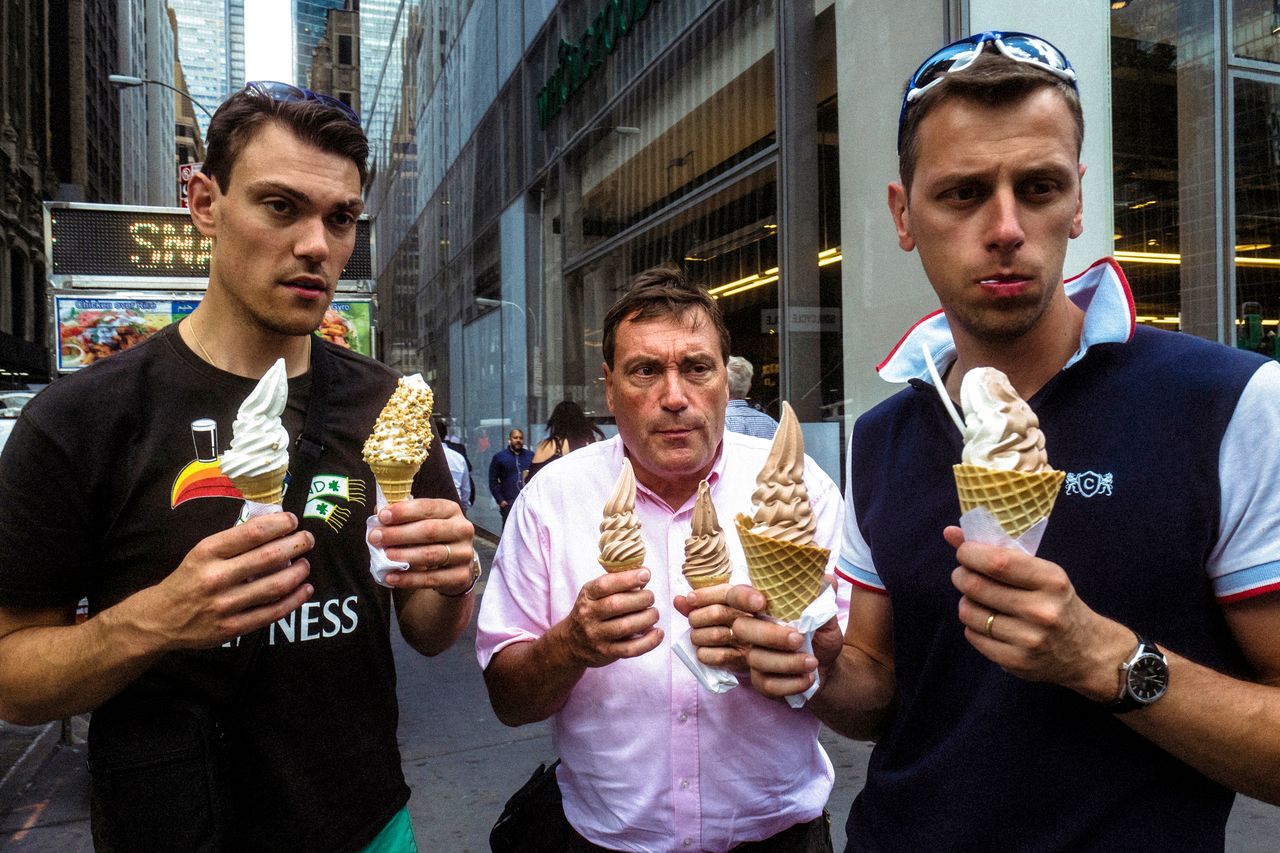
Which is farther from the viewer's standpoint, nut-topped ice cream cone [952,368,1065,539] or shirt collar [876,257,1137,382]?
shirt collar [876,257,1137,382]

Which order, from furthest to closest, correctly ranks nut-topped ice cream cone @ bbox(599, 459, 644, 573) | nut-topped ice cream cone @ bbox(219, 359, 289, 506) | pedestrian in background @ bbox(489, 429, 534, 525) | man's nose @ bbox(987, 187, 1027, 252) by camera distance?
pedestrian in background @ bbox(489, 429, 534, 525) < nut-topped ice cream cone @ bbox(599, 459, 644, 573) < nut-topped ice cream cone @ bbox(219, 359, 289, 506) < man's nose @ bbox(987, 187, 1027, 252)

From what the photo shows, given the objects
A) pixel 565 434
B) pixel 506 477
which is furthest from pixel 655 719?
pixel 506 477

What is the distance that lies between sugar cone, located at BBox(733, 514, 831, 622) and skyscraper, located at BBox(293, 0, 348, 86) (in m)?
131

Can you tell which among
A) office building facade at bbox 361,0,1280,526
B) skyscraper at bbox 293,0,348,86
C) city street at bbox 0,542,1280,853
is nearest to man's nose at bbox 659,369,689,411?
city street at bbox 0,542,1280,853

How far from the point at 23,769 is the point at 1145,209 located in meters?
8.22

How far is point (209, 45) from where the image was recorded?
19100 cm

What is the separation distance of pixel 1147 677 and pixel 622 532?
110 cm

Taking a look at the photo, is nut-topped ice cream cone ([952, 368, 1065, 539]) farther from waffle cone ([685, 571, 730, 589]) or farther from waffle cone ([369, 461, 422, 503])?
waffle cone ([369, 461, 422, 503])

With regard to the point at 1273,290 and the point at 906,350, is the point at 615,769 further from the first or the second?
the point at 1273,290

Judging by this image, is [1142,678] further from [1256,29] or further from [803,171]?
[803,171]

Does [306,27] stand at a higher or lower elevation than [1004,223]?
higher

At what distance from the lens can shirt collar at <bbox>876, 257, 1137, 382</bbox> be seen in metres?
1.70

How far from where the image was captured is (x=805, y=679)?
1.76m

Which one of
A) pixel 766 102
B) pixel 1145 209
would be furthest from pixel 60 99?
pixel 1145 209
